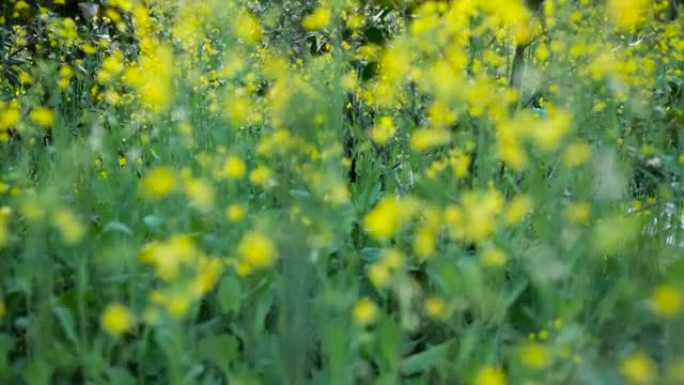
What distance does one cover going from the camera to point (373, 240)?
2066 mm

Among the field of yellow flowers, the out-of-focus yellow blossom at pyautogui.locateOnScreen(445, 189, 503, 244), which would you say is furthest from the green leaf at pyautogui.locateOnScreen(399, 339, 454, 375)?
the out-of-focus yellow blossom at pyautogui.locateOnScreen(445, 189, 503, 244)

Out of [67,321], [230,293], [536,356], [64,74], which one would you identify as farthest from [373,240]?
[64,74]

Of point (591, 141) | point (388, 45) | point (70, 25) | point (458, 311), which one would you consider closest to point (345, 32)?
point (388, 45)

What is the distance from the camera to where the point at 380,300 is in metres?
1.86

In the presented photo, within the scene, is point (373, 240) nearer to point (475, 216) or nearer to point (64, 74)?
point (475, 216)

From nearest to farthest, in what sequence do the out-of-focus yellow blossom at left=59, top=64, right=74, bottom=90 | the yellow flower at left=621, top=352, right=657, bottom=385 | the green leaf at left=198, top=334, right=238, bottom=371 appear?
the yellow flower at left=621, top=352, right=657, bottom=385 < the green leaf at left=198, top=334, right=238, bottom=371 < the out-of-focus yellow blossom at left=59, top=64, right=74, bottom=90

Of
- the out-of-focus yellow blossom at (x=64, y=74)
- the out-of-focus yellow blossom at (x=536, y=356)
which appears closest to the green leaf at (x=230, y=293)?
the out-of-focus yellow blossom at (x=536, y=356)

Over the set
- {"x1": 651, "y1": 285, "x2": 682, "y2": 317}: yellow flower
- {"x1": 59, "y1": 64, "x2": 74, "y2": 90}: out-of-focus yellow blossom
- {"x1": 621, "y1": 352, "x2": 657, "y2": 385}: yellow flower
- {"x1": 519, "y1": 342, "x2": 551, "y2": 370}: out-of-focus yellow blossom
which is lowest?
{"x1": 59, "y1": 64, "x2": 74, "y2": 90}: out-of-focus yellow blossom

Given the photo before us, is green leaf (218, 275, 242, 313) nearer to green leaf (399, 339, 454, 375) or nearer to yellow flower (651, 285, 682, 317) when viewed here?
green leaf (399, 339, 454, 375)

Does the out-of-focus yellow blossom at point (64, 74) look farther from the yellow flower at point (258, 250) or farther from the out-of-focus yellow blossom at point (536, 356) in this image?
the out-of-focus yellow blossom at point (536, 356)

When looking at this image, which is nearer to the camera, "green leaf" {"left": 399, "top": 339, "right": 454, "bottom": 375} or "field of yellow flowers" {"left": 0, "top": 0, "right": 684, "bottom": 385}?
"field of yellow flowers" {"left": 0, "top": 0, "right": 684, "bottom": 385}

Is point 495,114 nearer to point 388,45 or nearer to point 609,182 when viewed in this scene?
point 609,182

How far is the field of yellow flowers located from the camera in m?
1.40

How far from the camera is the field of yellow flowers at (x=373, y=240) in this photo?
140cm
